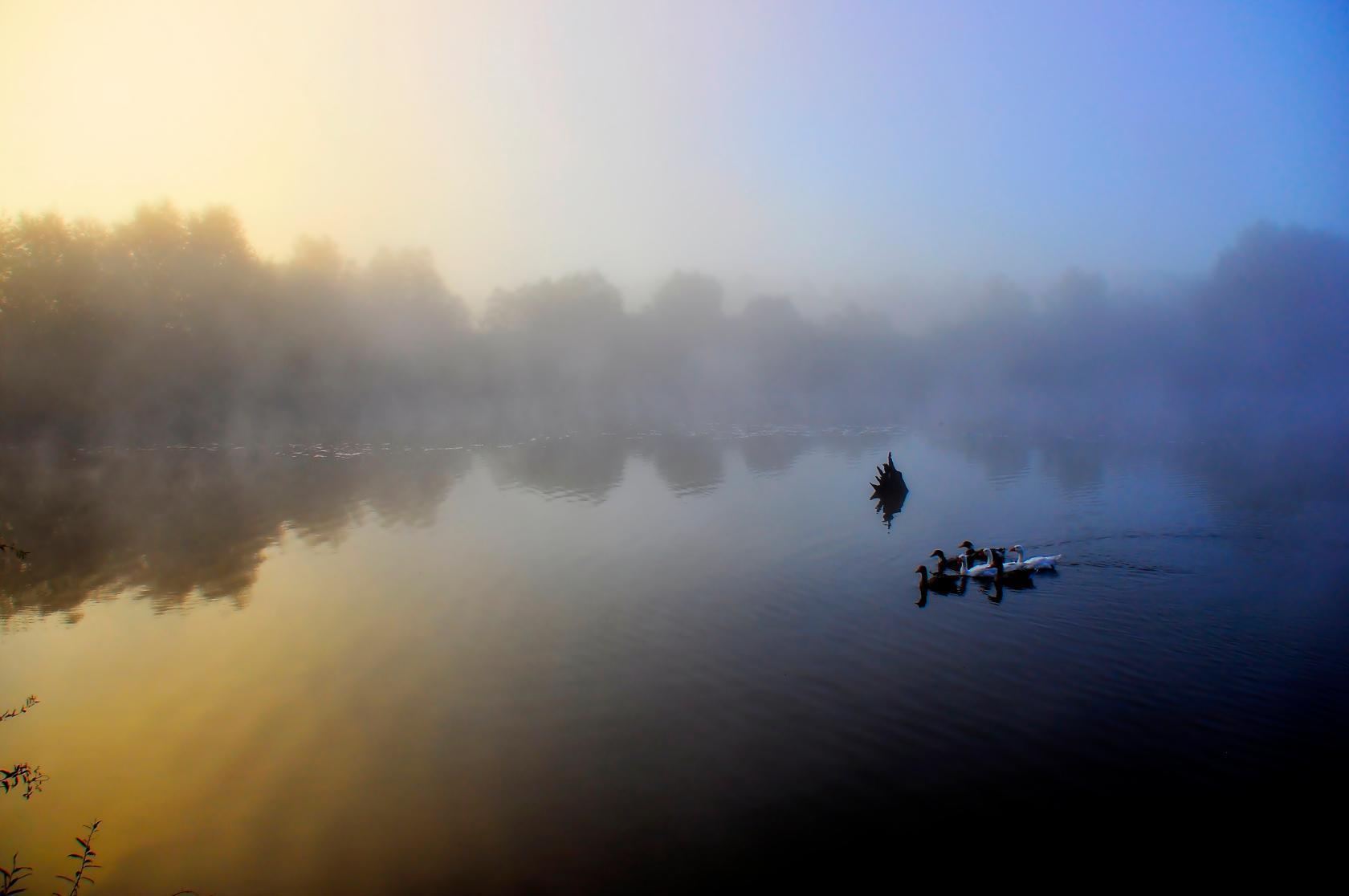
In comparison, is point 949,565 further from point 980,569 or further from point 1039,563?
point 1039,563

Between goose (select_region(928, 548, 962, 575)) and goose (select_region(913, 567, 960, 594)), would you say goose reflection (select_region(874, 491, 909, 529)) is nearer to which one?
goose (select_region(928, 548, 962, 575))

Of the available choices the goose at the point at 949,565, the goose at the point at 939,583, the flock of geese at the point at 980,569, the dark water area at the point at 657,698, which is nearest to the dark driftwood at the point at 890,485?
the dark water area at the point at 657,698

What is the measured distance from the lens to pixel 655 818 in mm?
8234

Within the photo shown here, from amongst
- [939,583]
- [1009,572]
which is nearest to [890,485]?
[1009,572]

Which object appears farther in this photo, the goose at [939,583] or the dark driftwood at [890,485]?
the dark driftwood at [890,485]

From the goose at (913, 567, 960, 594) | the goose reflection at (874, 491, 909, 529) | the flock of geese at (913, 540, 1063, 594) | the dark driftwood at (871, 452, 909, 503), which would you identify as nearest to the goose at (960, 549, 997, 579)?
the flock of geese at (913, 540, 1063, 594)

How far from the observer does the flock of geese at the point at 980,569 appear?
683 inches

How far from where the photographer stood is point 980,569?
17891mm

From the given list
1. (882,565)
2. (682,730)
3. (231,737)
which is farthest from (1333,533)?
(231,737)

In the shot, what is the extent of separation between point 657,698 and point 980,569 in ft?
34.9

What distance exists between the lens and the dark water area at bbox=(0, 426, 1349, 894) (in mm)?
7883

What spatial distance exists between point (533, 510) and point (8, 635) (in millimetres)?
16514

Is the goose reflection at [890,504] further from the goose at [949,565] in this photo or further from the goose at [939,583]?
the goose at [939,583]

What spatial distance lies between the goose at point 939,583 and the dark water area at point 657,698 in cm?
86
